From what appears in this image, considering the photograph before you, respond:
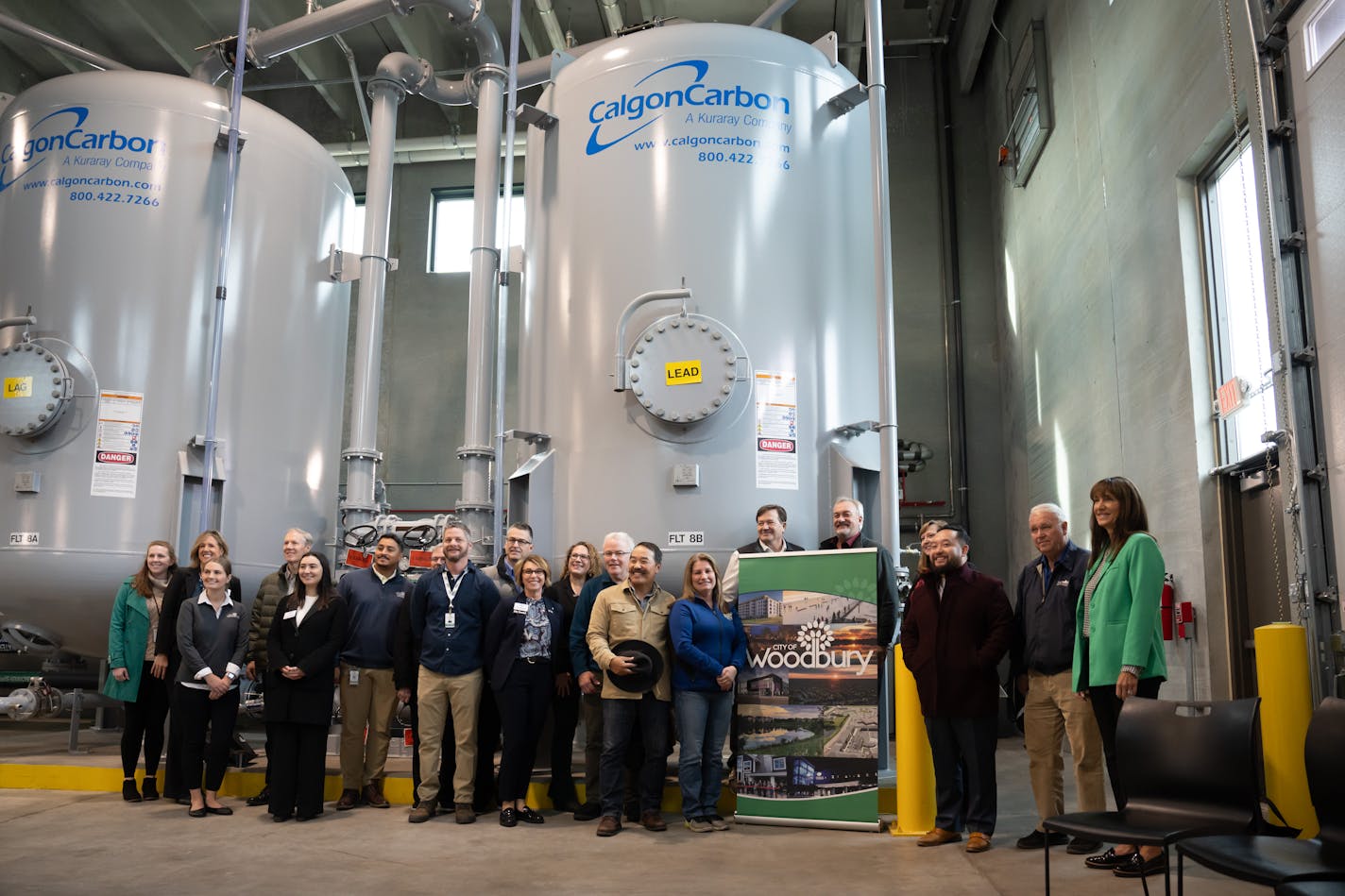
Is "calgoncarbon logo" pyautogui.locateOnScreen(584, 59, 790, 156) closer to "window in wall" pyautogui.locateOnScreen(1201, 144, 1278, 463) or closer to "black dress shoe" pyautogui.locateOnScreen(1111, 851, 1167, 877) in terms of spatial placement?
"window in wall" pyautogui.locateOnScreen(1201, 144, 1278, 463)

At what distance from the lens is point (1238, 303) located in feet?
21.2

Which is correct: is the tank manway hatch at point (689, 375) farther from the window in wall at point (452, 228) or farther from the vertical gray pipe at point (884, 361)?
the window in wall at point (452, 228)

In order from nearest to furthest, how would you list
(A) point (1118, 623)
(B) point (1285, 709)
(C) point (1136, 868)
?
(C) point (1136, 868), (A) point (1118, 623), (B) point (1285, 709)

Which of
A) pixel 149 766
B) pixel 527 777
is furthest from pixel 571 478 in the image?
pixel 149 766

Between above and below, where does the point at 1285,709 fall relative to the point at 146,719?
above

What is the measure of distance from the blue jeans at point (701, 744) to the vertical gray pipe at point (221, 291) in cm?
377

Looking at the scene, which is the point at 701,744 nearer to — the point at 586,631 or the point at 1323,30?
the point at 586,631

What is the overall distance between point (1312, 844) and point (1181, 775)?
504mm

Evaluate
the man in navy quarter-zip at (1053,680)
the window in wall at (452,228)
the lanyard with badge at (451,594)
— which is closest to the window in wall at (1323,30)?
the man in navy quarter-zip at (1053,680)

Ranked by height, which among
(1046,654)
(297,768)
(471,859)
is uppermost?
(1046,654)

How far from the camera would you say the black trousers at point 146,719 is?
608 cm

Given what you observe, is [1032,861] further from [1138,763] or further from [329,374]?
[329,374]

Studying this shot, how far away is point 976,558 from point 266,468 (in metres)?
7.39

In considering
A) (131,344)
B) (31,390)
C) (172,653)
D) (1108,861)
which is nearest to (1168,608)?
(1108,861)
